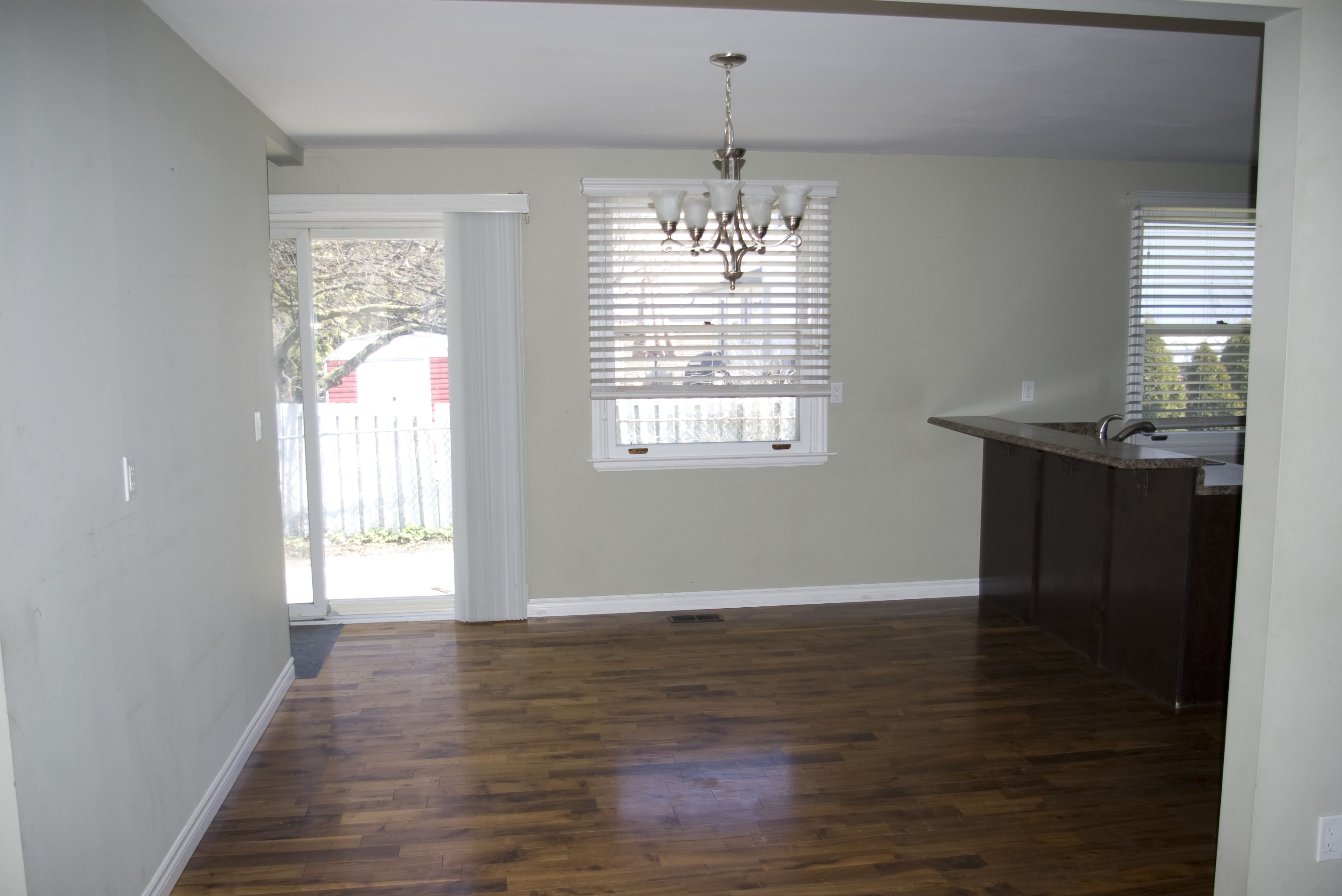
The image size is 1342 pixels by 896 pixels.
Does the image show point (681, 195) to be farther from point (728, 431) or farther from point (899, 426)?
point (899, 426)

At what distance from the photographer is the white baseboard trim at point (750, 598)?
4562 mm

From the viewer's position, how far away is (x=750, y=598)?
4688 millimetres

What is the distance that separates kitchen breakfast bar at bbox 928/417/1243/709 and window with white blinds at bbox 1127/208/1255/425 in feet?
2.75

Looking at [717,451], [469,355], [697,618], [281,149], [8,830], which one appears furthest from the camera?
[717,451]

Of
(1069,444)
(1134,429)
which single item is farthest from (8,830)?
(1134,429)

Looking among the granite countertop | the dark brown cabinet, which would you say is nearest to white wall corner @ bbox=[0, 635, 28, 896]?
the granite countertop

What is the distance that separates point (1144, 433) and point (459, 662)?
13.0 ft

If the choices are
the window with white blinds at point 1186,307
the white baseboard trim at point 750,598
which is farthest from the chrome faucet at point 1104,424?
the white baseboard trim at point 750,598

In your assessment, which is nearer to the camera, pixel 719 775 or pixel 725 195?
pixel 725 195

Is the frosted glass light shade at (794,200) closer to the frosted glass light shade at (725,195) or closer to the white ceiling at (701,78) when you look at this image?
the frosted glass light shade at (725,195)

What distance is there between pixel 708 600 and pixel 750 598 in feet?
0.75

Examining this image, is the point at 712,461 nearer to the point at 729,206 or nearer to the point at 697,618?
the point at 697,618

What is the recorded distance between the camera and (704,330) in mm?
4504

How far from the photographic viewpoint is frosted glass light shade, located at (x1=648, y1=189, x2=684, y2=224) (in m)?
2.91
